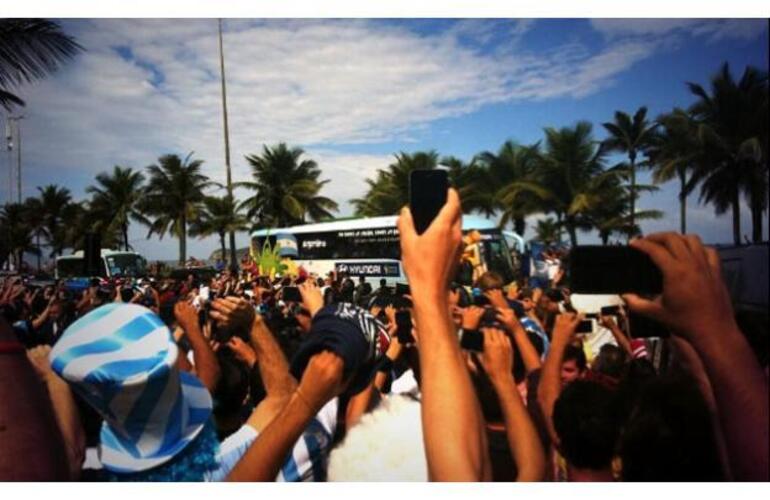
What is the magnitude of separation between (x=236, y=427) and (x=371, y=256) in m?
1.12

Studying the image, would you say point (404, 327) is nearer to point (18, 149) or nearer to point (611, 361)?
point (611, 361)

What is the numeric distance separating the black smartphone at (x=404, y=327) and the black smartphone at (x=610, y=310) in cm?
87

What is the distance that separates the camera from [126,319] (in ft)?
6.54

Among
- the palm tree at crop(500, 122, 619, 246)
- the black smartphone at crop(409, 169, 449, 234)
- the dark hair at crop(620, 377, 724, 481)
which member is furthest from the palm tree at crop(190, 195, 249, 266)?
the dark hair at crop(620, 377, 724, 481)

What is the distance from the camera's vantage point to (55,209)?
283 centimetres

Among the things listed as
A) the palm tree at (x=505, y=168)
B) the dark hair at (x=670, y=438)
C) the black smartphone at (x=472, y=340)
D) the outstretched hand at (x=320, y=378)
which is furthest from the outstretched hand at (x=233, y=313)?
the dark hair at (x=670, y=438)

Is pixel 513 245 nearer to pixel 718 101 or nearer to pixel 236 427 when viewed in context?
pixel 718 101

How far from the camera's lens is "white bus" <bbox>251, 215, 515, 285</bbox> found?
8.67 ft

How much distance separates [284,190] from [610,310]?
1574 millimetres

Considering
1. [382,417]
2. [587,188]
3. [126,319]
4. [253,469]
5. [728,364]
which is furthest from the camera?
[587,188]

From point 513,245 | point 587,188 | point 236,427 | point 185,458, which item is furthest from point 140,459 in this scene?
point 587,188

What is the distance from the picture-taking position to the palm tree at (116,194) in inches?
108

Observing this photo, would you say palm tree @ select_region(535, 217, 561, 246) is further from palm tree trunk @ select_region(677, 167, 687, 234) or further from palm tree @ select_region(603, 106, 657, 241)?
palm tree trunk @ select_region(677, 167, 687, 234)

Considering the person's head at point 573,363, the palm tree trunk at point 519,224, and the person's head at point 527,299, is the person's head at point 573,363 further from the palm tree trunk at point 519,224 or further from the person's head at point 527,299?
the palm tree trunk at point 519,224
